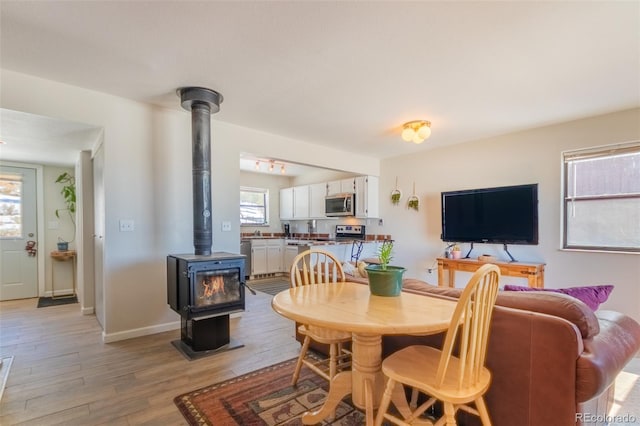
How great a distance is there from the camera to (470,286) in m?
1.23

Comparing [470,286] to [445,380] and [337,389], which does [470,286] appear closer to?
[445,380]

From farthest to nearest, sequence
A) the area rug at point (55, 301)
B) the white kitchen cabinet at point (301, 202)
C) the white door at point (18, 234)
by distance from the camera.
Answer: the white kitchen cabinet at point (301, 202), the white door at point (18, 234), the area rug at point (55, 301)

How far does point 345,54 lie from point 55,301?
535 cm

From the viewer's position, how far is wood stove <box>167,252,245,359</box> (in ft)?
8.76

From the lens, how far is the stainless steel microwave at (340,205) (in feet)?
19.3

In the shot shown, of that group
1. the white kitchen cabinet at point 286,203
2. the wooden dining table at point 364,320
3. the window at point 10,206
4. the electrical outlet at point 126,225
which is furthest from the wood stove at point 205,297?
the white kitchen cabinet at point 286,203

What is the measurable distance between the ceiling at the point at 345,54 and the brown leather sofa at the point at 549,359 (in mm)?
1657

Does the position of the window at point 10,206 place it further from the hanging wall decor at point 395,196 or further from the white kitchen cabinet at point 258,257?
the hanging wall decor at point 395,196

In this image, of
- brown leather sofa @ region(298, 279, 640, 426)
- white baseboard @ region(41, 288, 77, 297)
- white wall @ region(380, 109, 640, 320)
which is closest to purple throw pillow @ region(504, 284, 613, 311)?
brown leather sofa @ region(298, 279, 640, 426)

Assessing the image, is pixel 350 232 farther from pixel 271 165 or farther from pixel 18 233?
pixel 18 233

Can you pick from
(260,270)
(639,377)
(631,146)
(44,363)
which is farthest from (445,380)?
(260,270)

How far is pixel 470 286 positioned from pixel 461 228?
3.59 metres

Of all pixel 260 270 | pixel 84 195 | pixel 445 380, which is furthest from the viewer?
pixel 260 270

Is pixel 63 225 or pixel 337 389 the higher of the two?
pixel 63 225
